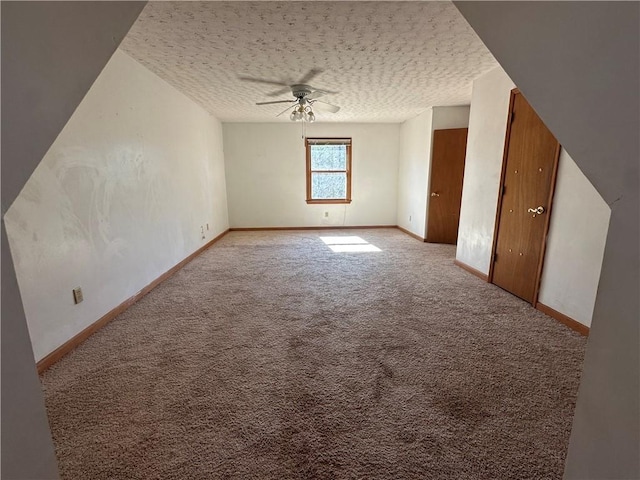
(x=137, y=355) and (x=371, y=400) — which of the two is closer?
(x=371, y=400)

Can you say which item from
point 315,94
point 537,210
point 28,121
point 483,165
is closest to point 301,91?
point 315,94

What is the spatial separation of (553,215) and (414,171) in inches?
135

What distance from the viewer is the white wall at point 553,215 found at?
80.7 inches

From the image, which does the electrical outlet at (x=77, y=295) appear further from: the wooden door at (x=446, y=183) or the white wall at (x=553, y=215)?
the wooden door at (x=446, y=183)

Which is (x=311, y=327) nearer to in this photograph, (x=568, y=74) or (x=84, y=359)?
(x=84, y=359)

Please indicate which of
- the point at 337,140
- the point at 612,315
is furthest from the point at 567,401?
the point at 337,140

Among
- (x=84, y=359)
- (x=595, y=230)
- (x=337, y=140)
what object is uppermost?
(x=337, y=140)

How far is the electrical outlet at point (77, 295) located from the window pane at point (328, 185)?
15.8 ft

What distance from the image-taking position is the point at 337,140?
614cm

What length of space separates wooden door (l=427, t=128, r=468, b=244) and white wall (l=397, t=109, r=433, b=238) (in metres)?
0.12

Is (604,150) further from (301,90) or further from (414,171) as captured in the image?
(414,171)

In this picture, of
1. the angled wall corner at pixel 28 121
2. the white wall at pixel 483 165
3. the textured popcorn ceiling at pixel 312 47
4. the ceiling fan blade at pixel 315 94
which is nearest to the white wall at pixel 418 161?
the textured popcorn ceiling at pixel 312 47

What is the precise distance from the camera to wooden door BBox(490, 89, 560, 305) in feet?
7.99

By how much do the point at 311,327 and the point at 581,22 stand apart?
2061mm
